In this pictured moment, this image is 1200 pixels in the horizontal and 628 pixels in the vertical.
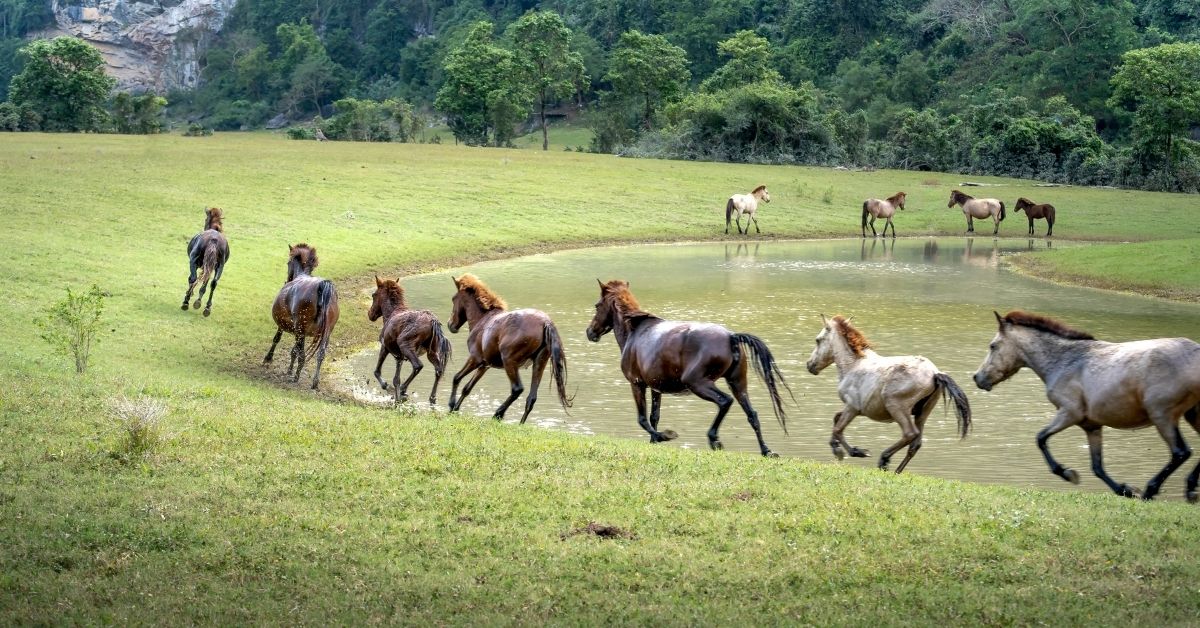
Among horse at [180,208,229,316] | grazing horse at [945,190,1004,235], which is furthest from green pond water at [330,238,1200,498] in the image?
horse at [180,208,229,316]

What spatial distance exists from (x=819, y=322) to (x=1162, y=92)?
41.3m

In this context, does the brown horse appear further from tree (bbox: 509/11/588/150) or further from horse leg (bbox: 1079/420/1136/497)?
tree (bbox: 509/11/588/150)

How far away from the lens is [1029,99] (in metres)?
74.9

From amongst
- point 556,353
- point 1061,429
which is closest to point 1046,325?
point 1061,429

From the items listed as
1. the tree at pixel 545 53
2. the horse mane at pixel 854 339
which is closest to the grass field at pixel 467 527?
the horse mane at pixel 854 339

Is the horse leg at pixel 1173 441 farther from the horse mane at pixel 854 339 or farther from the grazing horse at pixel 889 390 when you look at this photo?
the horse mane at pixel 854 339

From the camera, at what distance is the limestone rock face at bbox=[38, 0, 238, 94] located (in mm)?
135125

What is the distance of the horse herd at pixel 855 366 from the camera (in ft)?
34.4

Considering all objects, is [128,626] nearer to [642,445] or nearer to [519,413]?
[642,445]

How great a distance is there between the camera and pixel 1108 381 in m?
10.7

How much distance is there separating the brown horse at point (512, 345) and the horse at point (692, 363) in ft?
2.79

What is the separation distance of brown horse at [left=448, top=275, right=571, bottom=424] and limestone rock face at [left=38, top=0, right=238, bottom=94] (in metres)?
131

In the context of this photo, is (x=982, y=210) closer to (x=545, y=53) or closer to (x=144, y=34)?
(x=545, y=53)

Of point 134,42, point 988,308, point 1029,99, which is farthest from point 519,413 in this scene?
point 134,42
